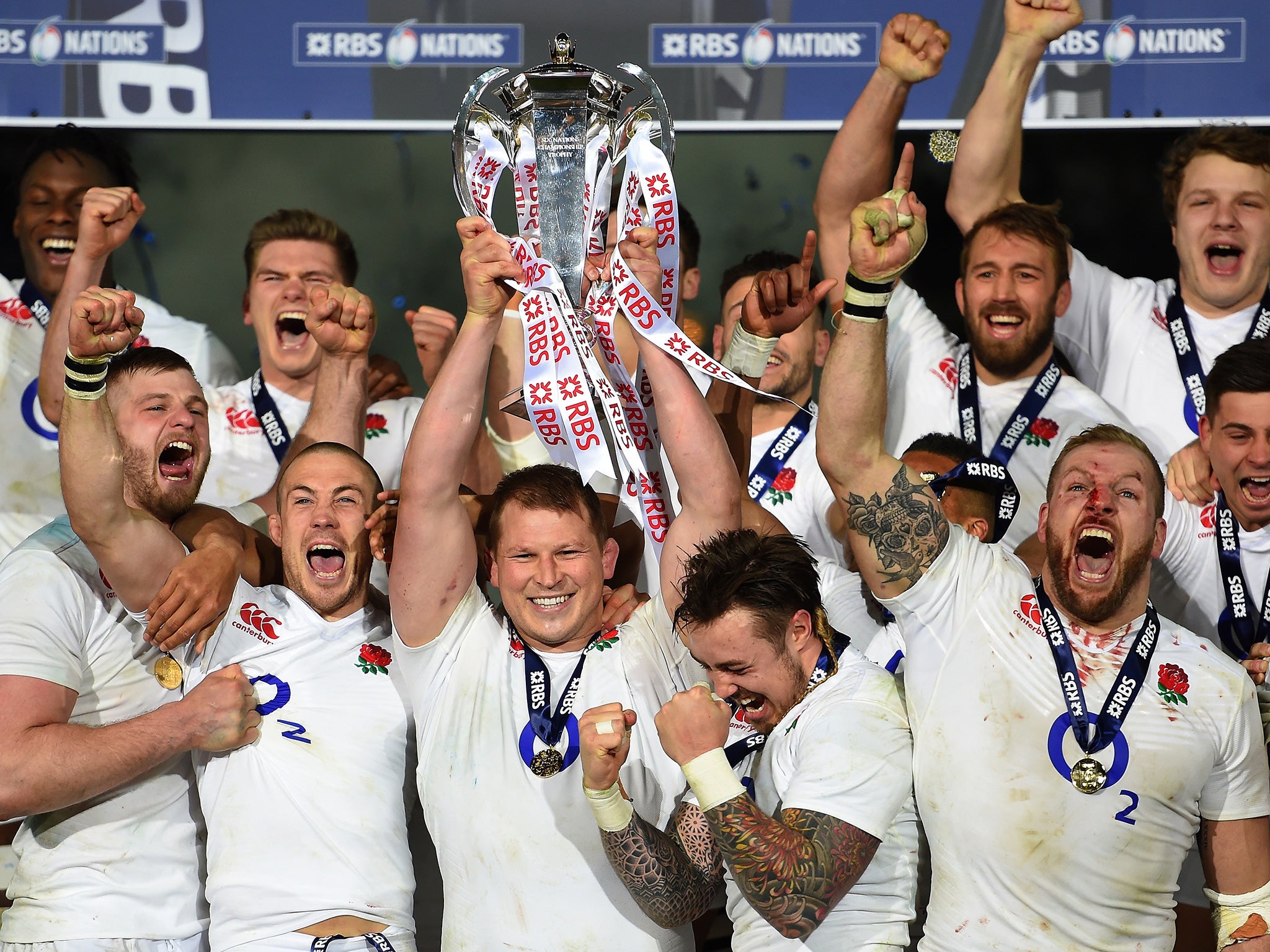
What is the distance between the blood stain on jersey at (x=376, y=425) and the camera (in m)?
5.20

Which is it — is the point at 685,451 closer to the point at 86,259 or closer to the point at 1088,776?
the point at 1088,776

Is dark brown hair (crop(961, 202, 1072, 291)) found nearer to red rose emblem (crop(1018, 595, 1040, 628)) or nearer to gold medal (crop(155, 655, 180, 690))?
red rose emblem (crop(1018, 595, 1040, 628))

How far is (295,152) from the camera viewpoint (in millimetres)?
6172

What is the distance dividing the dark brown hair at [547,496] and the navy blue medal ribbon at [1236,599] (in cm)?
200

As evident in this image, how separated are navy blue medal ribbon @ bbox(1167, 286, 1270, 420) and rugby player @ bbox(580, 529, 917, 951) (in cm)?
215

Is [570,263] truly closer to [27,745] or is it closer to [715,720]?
[715,720]

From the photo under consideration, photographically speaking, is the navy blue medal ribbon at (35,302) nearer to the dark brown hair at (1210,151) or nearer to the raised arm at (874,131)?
the raised arm at (874,131)

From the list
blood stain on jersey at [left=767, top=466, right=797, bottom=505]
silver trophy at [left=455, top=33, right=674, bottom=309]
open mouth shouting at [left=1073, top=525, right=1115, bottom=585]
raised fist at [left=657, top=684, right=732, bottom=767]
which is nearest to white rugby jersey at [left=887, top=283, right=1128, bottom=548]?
blood stain on jersey at [left=767, top=466, right=797, bottom=505]

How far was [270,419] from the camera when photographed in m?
5.30

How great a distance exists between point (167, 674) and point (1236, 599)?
3280mm

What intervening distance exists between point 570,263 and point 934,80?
2790mm

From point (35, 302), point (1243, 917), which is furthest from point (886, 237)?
point (35, 302)

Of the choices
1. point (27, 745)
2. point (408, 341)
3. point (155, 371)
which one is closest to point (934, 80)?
point (408, 341)

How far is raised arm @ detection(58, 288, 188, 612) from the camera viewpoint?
371 cm
